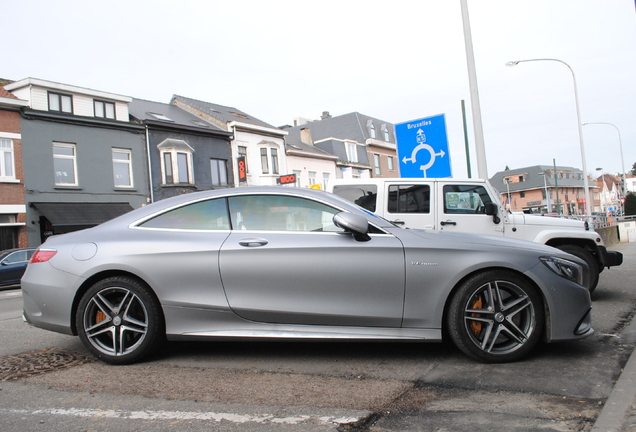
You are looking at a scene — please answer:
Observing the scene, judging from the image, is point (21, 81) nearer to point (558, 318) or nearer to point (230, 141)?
point (230, 141)

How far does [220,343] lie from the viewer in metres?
4.79

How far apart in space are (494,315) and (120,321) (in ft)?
9.49

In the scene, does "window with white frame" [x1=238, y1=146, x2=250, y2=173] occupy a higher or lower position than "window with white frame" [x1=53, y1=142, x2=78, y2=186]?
higher

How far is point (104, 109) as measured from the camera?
2502 centimetres

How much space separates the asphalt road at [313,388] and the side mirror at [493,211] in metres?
2.71

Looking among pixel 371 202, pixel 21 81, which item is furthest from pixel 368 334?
pixel 21 81

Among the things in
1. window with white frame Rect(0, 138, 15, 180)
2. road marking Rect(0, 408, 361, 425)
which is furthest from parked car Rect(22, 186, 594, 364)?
window with white frame Rect(0, 138, 15, 180)

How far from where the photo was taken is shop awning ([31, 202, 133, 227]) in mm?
21812

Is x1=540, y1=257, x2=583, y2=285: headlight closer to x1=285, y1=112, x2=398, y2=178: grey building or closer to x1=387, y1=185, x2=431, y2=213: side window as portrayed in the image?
x1=387, y1=185, x2=431, y2=213: side window

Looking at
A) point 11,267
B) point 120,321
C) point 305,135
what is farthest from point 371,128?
point 120,321

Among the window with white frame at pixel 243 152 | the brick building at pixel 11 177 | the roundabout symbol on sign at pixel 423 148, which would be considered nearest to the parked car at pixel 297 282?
the roundabout symbol on sign at pixel 423 148

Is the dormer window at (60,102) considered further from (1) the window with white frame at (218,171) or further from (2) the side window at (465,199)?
(2) the side window at (465,199)

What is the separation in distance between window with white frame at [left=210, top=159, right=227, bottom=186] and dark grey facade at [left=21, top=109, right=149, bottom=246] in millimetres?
4878

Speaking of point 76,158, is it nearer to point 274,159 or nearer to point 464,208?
point 274,159
